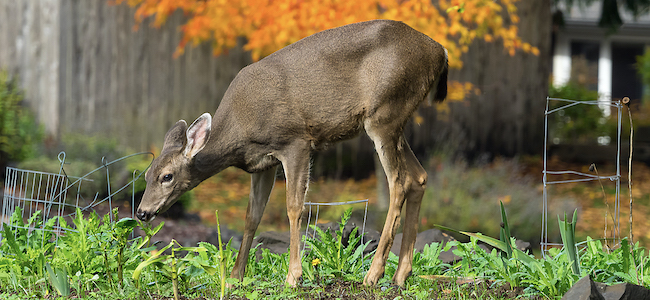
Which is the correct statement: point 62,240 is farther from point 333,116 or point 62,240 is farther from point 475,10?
point 475,10

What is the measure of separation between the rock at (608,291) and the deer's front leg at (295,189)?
1603 millimetres

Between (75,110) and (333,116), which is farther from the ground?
(333,116)

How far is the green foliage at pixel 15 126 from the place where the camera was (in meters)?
9.54

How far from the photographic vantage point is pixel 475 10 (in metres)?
6.81

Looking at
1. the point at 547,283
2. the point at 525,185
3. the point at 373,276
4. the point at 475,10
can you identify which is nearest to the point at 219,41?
the point at 475,10

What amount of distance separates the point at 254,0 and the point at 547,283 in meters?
5.35

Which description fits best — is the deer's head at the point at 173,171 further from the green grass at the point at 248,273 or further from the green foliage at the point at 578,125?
the green foliage at the point at 578,125

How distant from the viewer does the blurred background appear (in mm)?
7656

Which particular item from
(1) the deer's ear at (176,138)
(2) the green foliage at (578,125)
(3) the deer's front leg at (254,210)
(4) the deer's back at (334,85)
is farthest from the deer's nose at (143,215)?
(2) the green foliage at (578,125)

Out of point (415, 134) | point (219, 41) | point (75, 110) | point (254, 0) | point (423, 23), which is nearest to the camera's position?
point (423, 23)

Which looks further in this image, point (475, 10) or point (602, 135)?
point (602, 135)

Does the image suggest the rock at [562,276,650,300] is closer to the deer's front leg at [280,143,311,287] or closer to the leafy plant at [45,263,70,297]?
the deer's front leg at [280,143,311,287]

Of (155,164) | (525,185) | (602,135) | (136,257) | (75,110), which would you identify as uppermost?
(155,164)

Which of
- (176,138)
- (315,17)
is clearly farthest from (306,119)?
(315,17)
